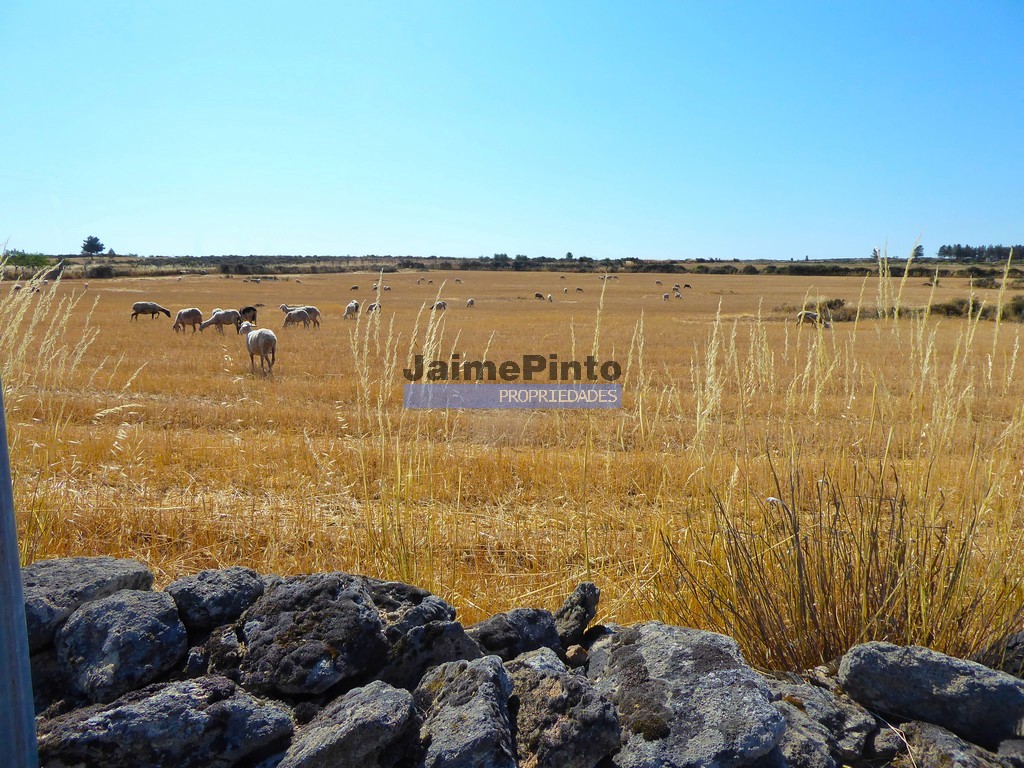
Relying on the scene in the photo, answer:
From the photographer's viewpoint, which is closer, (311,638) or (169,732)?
(169,732)

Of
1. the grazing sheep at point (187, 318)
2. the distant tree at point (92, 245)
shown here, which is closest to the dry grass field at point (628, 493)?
the grazing sheep at point (187, 318)

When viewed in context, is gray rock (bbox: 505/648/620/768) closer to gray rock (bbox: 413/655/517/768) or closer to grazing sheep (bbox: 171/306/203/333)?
gray rock (bbox: 413/655/517/768)

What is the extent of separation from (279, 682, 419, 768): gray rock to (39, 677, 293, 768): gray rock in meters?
0.13

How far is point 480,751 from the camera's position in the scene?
1.78 metres

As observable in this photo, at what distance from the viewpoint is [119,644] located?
2131 millimetres

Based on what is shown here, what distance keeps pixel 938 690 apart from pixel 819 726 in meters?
0.47

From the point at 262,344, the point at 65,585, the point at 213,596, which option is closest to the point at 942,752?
the point at 213,596

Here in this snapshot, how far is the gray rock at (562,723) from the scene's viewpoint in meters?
1.84

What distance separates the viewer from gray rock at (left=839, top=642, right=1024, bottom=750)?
2176 millimetres

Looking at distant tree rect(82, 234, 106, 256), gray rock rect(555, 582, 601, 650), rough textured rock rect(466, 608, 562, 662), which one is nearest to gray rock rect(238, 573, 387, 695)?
rough textured rock rect(466, 608, 562, 662)

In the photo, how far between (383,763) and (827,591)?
1934 mm

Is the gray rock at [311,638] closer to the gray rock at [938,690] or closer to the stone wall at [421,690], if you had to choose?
the stone wall at [421,690]

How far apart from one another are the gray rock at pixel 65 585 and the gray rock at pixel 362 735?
1065mm

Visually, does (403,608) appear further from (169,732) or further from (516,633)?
(169,732)
